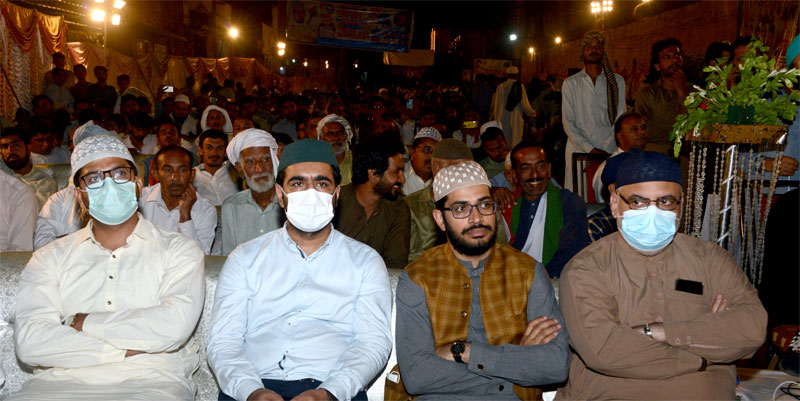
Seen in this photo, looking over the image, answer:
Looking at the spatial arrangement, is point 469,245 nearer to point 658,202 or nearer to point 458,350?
point 458,350

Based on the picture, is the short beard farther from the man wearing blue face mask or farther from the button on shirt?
the button on shirt

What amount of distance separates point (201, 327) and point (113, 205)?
2.91 ft

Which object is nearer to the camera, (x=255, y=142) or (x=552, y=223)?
(x=552, y=223)

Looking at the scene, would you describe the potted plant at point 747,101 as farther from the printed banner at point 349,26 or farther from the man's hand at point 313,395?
the printed banner at point 349,26

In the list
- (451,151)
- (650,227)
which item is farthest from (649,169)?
(451,151)

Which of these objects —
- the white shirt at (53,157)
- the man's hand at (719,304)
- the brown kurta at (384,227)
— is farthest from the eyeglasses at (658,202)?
the white shirt at (53,157)

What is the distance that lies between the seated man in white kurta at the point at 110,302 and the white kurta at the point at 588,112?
217 inches

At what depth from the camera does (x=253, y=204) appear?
4984mm

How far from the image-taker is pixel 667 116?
6.93 m

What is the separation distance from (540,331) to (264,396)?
1307 millimetres

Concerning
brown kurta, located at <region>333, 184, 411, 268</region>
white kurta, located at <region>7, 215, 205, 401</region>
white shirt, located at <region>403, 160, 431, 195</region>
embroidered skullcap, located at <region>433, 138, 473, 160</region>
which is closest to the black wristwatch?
white kurta, located at <region>7, 215, 205, 401</region>

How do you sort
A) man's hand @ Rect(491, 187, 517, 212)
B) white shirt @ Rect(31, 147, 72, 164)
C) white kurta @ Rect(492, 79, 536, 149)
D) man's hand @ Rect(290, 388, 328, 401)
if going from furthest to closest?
white kurta @ Rect(492, 79, 536, 149), white shirt @ Rect(31, 147, 72, 164), man's hand @ Rect(491, 187, 517, 212), man's hand @ Rect(290, 388, 328, 401)

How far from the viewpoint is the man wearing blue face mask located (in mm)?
2896

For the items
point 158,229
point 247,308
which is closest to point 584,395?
point 247,308
